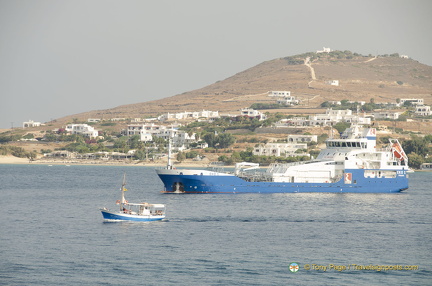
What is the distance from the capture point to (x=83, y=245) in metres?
48.5

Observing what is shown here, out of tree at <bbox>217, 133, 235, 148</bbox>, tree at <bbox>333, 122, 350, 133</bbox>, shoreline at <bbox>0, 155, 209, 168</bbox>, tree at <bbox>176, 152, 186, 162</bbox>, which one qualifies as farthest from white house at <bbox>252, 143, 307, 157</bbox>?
shoreline at <bbox>0, 155, 209, 168</bbox>

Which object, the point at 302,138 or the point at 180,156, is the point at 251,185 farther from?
the point at 302,138

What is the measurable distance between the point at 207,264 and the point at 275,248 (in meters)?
6.67

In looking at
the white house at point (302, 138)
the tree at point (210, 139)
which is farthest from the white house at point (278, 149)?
the tree at point (210, 139)

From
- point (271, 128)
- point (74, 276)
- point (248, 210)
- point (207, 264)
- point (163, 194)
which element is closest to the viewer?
point (74, 276)

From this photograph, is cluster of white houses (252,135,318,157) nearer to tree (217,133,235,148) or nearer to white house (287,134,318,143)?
white house (287,134,318,143)

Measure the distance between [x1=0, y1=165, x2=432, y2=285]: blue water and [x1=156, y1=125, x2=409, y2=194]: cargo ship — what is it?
328 centimetres

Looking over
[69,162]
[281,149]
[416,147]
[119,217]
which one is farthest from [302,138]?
[119,217]

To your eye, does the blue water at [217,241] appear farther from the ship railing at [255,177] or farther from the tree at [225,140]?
the tree at [225,140]

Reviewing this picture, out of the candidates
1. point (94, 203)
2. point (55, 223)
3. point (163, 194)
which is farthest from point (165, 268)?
point (163, 194)

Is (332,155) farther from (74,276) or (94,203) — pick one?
(74,276)

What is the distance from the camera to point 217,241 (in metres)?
50.8

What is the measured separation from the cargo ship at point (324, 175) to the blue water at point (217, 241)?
328cm

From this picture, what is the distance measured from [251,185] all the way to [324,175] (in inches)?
341
